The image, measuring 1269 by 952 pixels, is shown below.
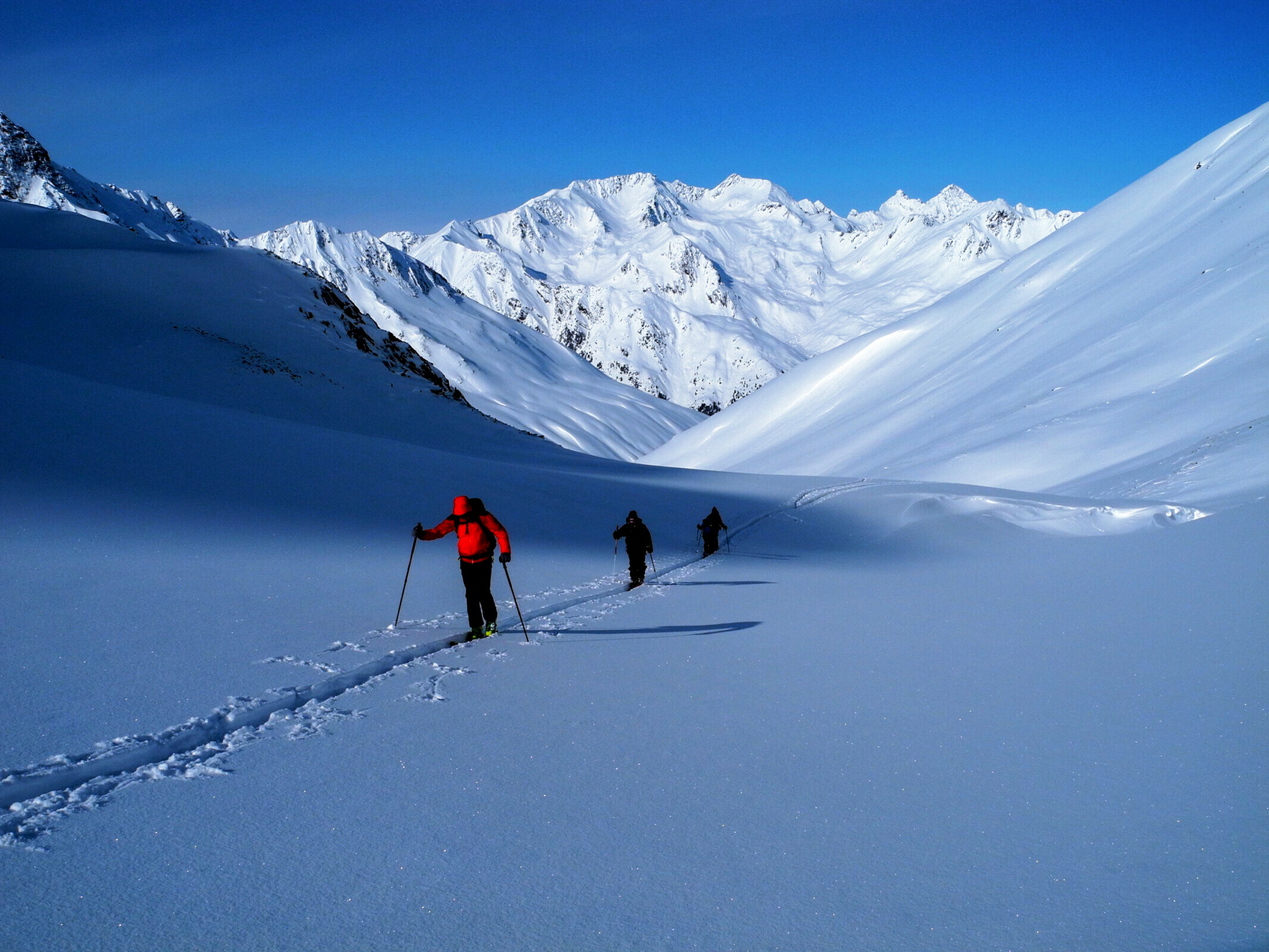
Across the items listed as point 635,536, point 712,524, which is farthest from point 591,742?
point 712,524

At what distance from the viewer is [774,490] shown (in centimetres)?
3284

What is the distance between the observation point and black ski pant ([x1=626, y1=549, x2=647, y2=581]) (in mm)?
14234

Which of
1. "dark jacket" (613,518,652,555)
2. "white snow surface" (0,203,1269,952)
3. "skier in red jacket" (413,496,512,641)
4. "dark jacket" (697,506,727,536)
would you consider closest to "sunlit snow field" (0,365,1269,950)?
"white snow surface" (0,203,1269,952)

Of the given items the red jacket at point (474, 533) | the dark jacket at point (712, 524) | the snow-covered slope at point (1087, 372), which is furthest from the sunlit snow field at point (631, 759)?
the snow-covered slope at point (1087, 372)

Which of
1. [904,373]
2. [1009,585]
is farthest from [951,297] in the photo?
[1009,585]

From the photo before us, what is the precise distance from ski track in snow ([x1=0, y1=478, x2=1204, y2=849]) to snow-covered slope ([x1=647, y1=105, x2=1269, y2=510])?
65.1 ft

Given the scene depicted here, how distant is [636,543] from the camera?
14.4 metres

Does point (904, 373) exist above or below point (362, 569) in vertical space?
above

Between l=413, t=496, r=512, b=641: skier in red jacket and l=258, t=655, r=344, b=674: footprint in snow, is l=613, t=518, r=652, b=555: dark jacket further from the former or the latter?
l=258, t=655, r=344, b=674: footprint in snow

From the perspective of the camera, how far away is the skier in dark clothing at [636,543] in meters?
14.3

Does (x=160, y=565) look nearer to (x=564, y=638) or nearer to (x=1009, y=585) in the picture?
(x=564, y=638)

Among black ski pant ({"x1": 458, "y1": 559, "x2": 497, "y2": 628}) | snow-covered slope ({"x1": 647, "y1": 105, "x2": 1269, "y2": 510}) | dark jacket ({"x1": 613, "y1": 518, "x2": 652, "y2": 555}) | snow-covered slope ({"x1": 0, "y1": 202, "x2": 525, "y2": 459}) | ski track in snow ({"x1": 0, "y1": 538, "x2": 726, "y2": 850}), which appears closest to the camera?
ski track in snow ({"x1": 0, "y1": 538, "x2": 726, "y2": 850})

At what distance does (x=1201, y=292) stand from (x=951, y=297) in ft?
111

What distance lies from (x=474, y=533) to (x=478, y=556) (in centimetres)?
28
